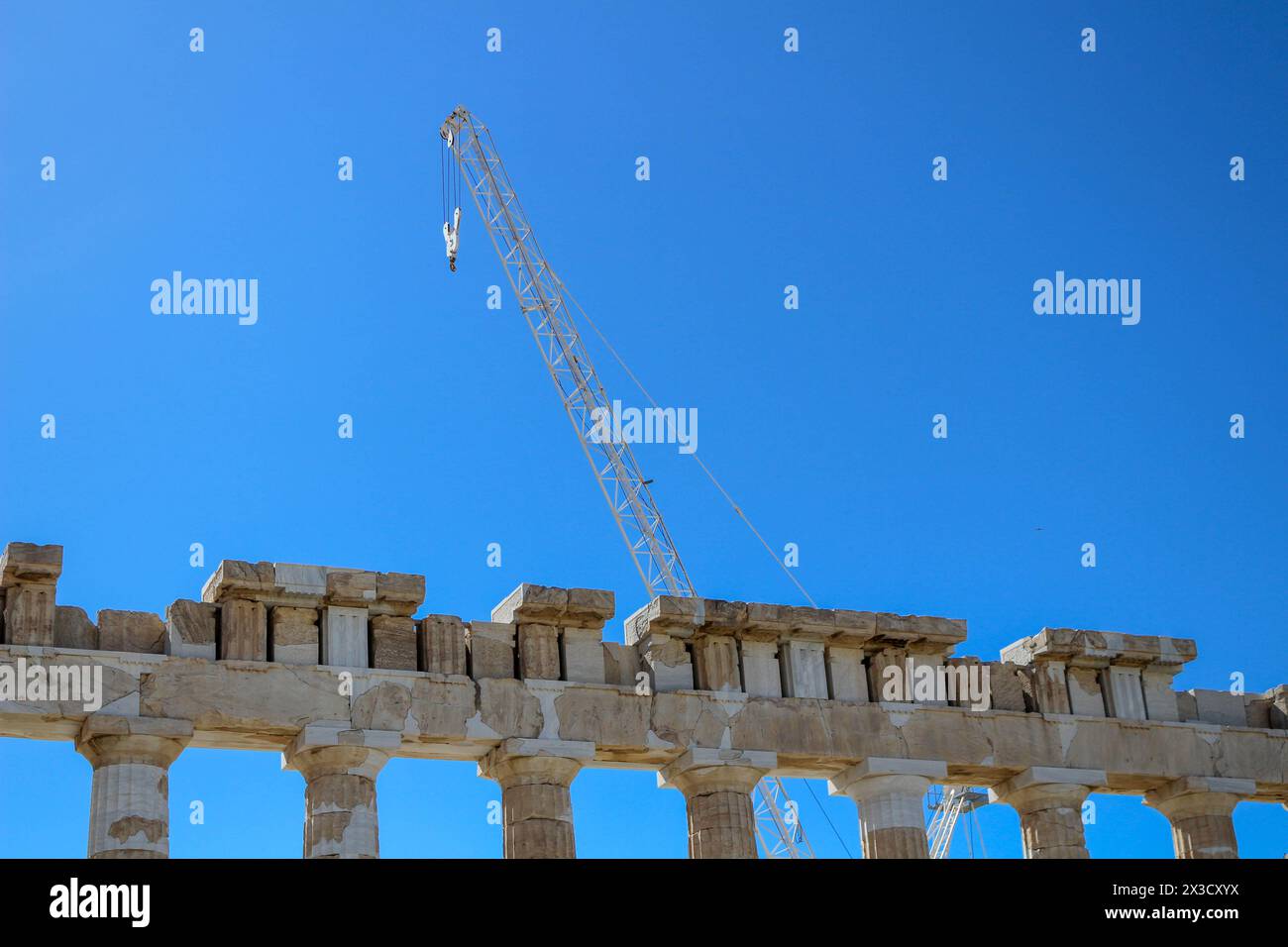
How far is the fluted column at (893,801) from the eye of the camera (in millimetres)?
28375

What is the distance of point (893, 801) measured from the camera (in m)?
28.6

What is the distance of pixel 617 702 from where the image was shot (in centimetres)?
2770

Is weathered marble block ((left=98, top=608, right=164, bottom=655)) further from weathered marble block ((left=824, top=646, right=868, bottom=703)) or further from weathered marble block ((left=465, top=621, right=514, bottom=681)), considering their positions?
weathered marble block ((left=824, top=646, right=868, bottom=703))

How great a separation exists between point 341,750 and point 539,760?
2.61m

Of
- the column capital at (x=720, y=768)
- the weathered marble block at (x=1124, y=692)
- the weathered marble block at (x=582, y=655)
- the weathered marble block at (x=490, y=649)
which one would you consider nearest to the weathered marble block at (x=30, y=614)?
the weathered marble block at (x=490, y=649)

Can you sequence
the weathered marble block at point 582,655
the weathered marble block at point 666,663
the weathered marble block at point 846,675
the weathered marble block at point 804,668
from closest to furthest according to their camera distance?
the weathered marble block at point 582,655 < the weathered marble block at point 666,663 < the weathered marble block at point 804,668 < the weathered marble block at point 846,675

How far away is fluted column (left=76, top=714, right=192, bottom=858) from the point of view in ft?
80.8

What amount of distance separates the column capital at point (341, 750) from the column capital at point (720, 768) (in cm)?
400

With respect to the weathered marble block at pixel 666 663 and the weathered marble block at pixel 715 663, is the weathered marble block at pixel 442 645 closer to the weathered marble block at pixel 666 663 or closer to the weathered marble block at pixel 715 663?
the weathered marble block at pixel 666 663

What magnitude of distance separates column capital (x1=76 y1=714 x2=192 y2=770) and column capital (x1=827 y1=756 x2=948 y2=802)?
9169 mm

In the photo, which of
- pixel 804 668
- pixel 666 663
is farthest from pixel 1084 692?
pixel 666 663

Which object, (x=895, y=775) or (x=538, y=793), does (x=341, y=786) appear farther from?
(x=895, y=775)
